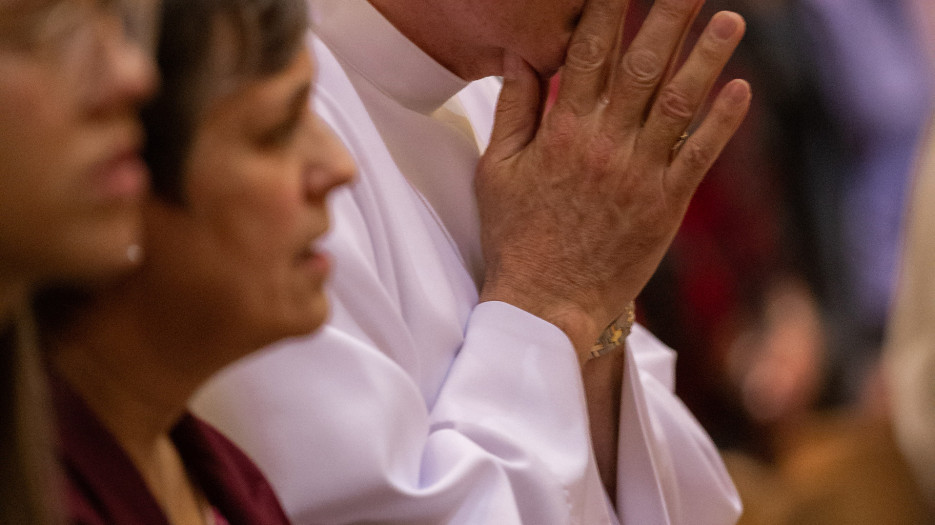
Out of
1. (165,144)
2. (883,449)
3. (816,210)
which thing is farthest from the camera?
(816,210)

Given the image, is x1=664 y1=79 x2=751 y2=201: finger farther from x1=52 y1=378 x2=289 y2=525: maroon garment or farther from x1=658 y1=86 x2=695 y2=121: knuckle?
x1=52 y1=378 x2=289 y2=525: maroon garment

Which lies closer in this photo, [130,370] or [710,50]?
[130,370]

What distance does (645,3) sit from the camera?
3.45 metres

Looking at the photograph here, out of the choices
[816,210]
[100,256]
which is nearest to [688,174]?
[100,256]

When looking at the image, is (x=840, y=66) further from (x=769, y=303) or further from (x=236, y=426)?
(x=236, y=426)

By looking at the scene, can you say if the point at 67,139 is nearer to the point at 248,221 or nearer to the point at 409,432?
the point at 248,221

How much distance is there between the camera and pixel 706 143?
1.61 meters

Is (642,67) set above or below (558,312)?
above

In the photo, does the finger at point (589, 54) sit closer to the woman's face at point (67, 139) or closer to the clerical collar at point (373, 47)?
the clerical collar at point (373, 47)

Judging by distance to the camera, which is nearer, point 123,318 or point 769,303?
point 123,318

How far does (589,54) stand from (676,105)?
157 mm

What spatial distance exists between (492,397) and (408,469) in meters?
0.19

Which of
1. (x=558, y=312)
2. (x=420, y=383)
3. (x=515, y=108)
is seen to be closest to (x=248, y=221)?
(x=420, y=383)

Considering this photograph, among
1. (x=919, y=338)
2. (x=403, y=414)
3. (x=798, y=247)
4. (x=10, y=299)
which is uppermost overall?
(x=10, y=299)
